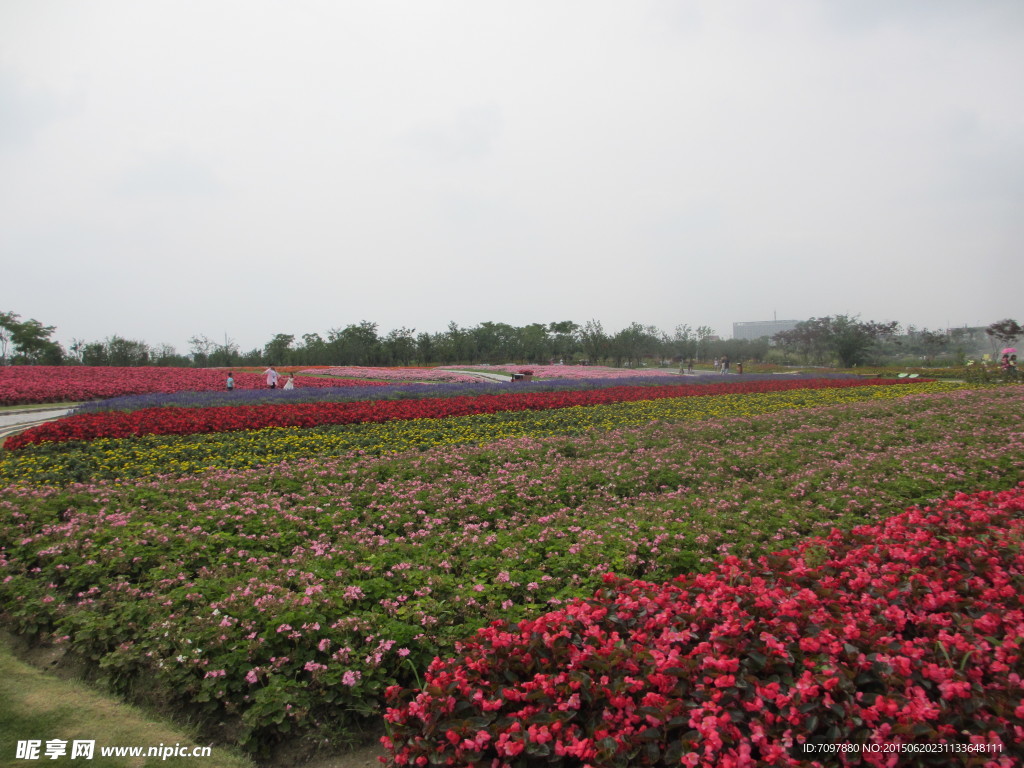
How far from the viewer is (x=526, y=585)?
12.3ft

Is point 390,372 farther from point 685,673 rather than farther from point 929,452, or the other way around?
point 685,673

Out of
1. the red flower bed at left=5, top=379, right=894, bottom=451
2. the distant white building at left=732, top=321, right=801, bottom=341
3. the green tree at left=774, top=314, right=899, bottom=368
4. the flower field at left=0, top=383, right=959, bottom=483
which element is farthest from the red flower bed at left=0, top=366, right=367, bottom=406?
the distant white building at left=732, top=321, right=801, bottom=341

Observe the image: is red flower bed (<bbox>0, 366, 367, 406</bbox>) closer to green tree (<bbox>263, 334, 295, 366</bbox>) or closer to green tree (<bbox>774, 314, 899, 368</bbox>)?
green tree (<bbox>263, 334, 295, 366</bbox>)

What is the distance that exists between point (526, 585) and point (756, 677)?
5.75 feet

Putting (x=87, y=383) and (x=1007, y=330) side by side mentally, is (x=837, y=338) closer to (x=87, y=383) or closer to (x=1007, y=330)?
(x=1007, y=330)

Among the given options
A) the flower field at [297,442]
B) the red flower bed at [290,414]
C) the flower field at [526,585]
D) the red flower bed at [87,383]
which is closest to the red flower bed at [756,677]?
the flower field at [526,585]

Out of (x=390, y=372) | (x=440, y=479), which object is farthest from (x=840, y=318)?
(x=440, y=479)

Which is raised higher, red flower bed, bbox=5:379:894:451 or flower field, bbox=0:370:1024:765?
red flower bed, bbox=5:379:894:451

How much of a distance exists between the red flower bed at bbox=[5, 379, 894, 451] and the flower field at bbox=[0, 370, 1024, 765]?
1.69 metres

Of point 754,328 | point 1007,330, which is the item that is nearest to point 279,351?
point 1007,330

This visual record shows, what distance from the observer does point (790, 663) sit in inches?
89.1

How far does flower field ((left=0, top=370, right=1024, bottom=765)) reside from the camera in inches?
85.0

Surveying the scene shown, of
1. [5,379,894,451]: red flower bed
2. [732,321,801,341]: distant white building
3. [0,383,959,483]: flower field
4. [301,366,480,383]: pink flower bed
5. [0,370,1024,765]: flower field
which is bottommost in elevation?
[0,370,1024,765]: flower field

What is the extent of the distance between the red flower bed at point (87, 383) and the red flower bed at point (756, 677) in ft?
68.6
